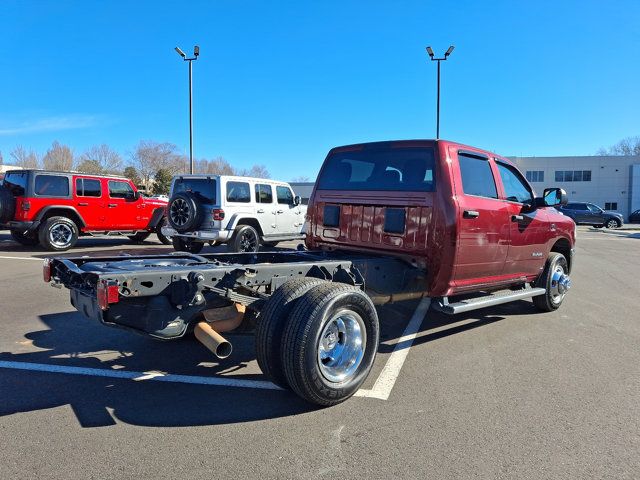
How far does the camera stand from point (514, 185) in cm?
599

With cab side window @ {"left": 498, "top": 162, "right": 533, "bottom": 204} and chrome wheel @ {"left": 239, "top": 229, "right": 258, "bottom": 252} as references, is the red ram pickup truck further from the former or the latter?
chrome wheel @ {"left": 239, "top": 229, "right": 258, "bottom": 252}

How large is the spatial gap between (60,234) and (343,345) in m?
11.2

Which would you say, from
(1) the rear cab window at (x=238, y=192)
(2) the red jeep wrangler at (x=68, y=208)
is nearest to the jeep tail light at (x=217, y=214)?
(1) the rear cab window at (x=238, y=192)

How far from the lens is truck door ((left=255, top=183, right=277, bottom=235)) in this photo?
12.1m

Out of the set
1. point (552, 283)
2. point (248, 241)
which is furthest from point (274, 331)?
point (248, 241)

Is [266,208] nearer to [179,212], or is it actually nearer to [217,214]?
[217,214]

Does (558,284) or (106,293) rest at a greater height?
(106,293)

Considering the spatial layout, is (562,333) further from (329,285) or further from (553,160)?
(553,160)

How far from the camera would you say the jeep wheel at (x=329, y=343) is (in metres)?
3.34

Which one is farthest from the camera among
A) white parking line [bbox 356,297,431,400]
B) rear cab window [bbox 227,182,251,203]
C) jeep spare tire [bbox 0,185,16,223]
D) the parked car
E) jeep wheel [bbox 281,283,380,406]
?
the parked car

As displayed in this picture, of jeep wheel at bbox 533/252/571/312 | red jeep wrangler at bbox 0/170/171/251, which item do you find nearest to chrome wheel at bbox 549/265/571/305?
jeep wheel at bbox 533/252/571/312

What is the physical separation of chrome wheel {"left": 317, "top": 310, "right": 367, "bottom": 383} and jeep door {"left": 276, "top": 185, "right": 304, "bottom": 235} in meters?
8.96

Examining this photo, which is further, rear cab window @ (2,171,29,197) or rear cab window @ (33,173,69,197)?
rear cab window @ (33,173,69,197)

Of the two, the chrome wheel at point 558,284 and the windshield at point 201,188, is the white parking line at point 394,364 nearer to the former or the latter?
the chrome wheel at point 558,284
